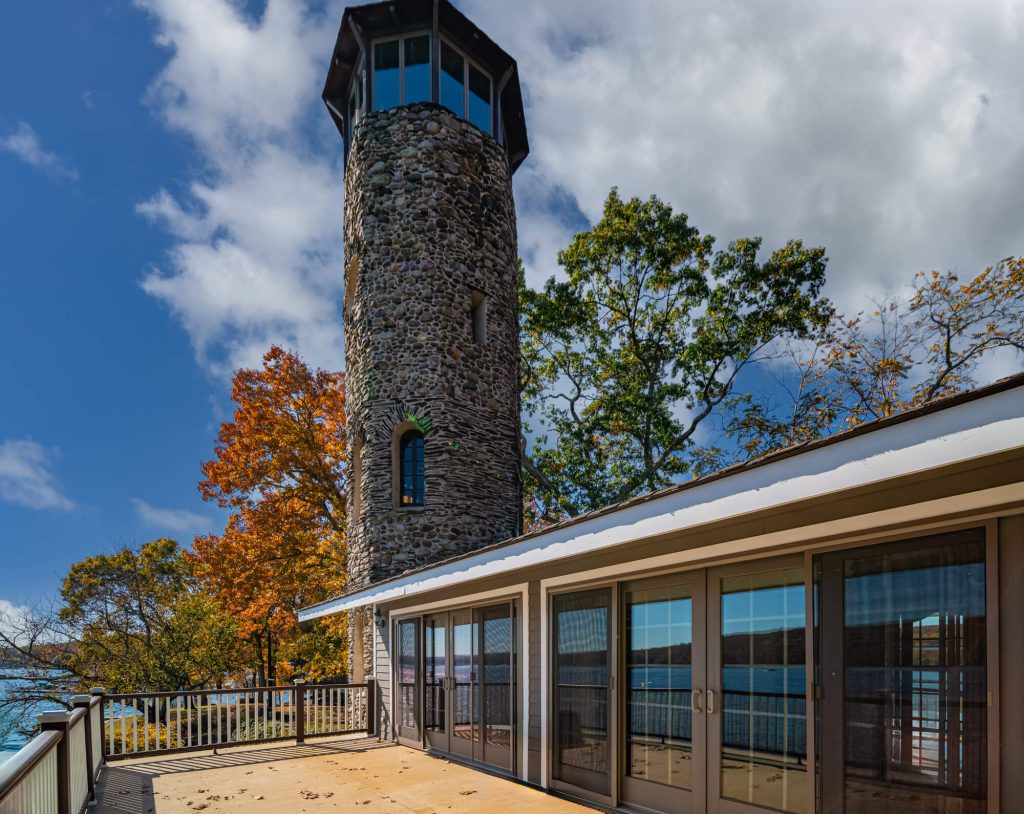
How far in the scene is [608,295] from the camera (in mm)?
17891

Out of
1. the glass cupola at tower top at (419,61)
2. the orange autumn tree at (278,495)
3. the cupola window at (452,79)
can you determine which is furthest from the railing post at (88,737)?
the cupola window at (452,79)

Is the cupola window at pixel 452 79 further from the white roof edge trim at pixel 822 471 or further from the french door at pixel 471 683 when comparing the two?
the white roof edge trim at pixel 822 471

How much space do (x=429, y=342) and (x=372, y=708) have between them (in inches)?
247

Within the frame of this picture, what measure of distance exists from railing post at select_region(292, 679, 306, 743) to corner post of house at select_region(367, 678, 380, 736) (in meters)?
1.02

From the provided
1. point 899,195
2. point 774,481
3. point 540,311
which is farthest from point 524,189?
point 774,481

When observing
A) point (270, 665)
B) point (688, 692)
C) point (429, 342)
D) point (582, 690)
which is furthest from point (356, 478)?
point (270, 665)

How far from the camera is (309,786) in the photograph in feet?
23.3

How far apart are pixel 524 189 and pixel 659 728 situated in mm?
14499

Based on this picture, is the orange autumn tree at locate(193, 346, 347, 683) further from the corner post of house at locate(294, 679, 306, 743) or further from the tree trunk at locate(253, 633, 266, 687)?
the corner post of house at locate(294, 679, 306, 743)

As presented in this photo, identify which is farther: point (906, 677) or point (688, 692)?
point (688, 692)

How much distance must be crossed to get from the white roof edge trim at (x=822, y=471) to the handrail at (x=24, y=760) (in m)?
3.50

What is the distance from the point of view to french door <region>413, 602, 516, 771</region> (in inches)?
285

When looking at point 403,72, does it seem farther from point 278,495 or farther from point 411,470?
point 278,495

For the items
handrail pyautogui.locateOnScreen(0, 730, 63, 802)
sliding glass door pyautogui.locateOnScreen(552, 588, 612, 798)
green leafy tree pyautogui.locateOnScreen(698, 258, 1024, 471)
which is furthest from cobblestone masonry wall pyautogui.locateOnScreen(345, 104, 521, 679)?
handrail pyautogui.locateOnScreen(0, 730, 63, 802)
